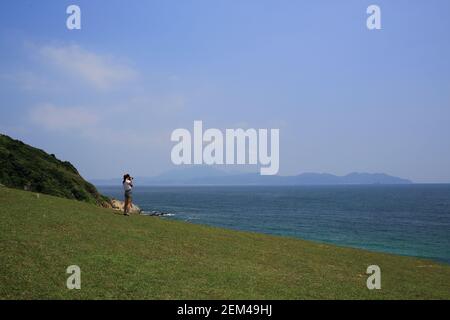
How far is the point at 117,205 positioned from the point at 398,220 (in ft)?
256

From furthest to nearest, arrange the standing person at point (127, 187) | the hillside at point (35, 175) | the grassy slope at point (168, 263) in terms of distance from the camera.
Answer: the hillside at point (35, 175) → the standing person at point (127, 187) → the grassy slope at point (168, 263)

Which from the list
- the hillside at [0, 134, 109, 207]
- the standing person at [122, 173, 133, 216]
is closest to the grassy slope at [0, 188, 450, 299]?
the standing person at [122, 173, 133, 216]

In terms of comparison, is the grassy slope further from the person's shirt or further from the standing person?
the person's shirt

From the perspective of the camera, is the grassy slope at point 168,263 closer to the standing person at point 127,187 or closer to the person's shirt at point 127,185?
the standing person at point 127,187

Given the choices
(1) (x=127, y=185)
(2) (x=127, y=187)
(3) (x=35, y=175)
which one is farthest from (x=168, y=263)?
(3) (x=35, y=175)

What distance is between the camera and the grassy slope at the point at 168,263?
15961mm

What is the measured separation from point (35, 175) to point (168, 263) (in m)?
58.2

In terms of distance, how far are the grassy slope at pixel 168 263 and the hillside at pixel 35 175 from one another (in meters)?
35.9

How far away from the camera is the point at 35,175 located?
226 feet

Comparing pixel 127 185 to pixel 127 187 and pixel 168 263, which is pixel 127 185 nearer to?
pixel 127 187

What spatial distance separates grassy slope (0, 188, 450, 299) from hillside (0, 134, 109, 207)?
35.9 m

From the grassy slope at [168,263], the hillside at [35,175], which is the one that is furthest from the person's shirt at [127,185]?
the hillside at [35,175]

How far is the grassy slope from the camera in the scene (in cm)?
1596

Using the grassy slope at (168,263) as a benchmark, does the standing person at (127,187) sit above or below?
above
